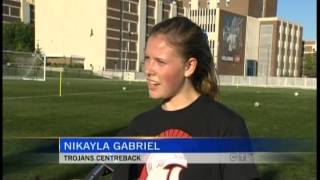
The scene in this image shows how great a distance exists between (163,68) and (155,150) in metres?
0.36

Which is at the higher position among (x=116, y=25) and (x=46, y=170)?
(x=116, y=25)

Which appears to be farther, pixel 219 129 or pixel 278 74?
pixel 278 74

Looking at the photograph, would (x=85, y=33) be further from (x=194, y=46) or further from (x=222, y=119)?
(x=222, y=119)

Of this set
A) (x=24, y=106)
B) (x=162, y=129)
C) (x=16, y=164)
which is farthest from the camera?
(x=24, y=106)

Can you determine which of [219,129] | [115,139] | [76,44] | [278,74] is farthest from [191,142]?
[278,74]

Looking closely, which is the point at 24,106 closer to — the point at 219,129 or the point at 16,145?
the point at 16,145

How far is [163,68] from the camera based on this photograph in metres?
2.20

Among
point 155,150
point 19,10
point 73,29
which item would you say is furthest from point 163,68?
point 19,10

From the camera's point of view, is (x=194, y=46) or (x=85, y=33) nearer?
(x=194, y=46)

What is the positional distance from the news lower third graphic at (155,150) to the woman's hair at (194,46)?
0.27 metres

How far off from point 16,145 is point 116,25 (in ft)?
244

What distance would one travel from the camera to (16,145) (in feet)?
31.2

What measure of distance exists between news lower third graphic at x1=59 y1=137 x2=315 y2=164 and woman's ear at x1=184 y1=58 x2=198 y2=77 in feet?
0.98

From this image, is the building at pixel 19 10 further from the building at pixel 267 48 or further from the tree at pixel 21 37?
the building at pixel 267 48
